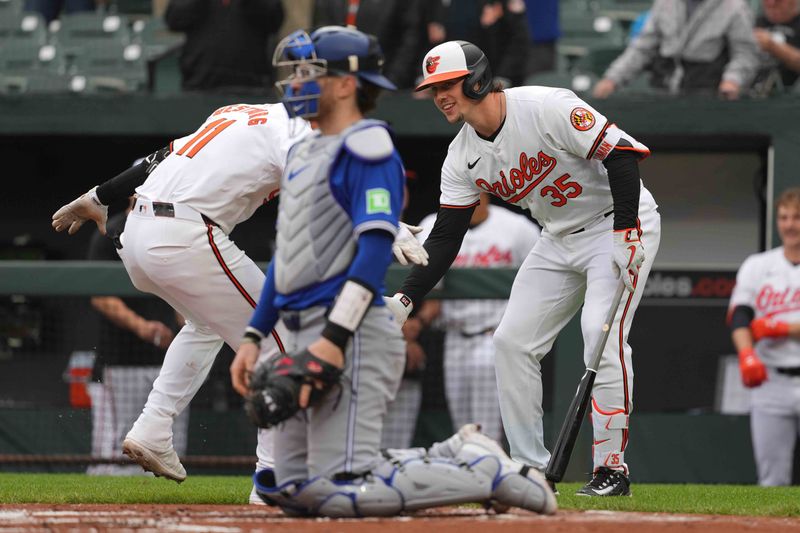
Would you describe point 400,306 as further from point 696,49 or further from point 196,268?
point 696,49

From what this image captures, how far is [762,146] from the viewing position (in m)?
9.77

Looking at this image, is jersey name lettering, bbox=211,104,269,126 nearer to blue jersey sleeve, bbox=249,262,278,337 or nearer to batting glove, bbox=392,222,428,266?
batting glove, bbox=392,222,428,266

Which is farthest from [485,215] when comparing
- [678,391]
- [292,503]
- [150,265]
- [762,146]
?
[292,503]

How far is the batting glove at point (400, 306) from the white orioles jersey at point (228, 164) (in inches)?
25.2

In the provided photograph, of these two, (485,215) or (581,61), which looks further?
(581,61)

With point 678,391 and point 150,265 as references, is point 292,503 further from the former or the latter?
point 678,391

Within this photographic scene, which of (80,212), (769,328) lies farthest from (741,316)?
(80,212)

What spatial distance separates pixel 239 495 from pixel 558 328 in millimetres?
1531

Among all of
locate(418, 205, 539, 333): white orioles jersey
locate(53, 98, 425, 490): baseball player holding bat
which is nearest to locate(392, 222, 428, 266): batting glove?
locate(53, 98, 425, 490): baseball player holding bat

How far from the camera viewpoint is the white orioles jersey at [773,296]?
812 centimetres

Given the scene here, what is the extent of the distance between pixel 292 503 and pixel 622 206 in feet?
6.56

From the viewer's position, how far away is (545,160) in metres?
5.56

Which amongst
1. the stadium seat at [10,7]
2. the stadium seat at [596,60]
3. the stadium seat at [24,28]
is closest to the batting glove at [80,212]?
the stadium seat at [596,60]

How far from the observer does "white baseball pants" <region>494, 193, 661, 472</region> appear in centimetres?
559
